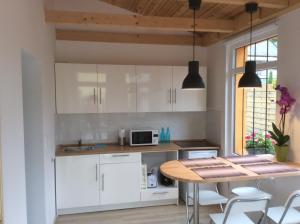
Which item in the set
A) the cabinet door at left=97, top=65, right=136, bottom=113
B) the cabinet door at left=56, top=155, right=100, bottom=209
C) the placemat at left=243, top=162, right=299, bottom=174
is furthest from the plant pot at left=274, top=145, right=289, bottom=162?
the cabinet door at left=56, top=155, right=100, bottom=209

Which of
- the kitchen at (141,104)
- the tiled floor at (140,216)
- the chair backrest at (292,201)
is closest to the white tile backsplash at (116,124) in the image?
→ the kitchen at (141,104)

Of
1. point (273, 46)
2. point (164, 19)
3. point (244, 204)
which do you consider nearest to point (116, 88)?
point (164, 19)

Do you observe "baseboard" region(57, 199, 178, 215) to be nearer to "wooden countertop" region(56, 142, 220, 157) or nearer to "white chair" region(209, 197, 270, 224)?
"wooden countertop" region(56, 142, 220, 157)

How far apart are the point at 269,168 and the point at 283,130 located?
1.73 ft

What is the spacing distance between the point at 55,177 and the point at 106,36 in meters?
2.24

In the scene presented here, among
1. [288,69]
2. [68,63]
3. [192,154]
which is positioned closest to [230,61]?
[288,69]

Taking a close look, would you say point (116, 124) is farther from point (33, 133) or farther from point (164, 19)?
point (164, 19)

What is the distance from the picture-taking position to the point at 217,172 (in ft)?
8.46

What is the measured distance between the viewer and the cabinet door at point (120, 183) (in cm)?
383

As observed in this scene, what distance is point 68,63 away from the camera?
3.92 meters

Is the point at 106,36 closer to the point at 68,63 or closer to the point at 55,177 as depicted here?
the point at 68,63

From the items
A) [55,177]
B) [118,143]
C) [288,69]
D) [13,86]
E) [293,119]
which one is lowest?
[55,177]

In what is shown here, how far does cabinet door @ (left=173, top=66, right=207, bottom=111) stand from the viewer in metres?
4.28

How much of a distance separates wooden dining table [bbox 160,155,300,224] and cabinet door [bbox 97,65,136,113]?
4.94ft
